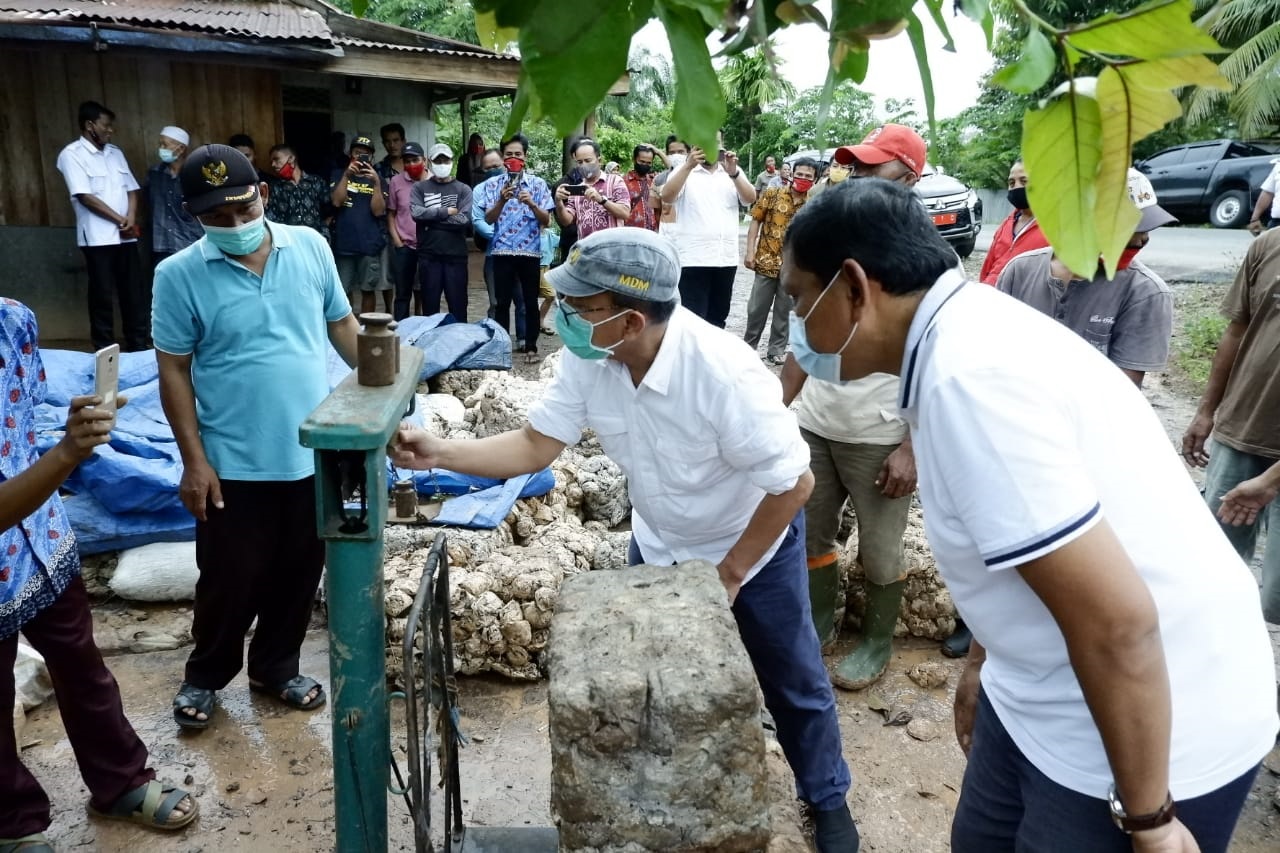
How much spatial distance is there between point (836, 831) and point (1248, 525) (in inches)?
74.4

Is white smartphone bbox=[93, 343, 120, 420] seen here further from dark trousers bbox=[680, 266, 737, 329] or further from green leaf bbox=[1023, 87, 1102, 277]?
dark trousers bbox=[680, 266, 737, 329]

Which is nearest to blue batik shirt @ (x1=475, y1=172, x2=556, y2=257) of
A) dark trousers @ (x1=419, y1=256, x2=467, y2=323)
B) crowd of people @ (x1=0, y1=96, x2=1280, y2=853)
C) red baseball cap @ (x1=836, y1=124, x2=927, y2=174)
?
dark trousers @ (x1=419, y1=256, x2=467, y2=323)

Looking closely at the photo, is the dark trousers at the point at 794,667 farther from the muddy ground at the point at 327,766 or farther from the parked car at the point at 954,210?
the parked car at the point at 954,210

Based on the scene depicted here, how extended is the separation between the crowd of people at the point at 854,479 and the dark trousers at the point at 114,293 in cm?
503

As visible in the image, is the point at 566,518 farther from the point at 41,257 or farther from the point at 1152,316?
the point at 41,257

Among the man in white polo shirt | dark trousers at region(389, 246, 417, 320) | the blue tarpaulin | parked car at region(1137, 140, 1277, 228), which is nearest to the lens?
the man in white polo shirt

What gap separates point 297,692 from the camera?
3.44 metres

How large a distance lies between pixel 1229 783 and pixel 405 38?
918 centimetres

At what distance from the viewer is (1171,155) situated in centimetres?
1677

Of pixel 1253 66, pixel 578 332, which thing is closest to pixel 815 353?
pixel 578 332

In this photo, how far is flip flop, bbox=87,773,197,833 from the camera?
2.80 meters

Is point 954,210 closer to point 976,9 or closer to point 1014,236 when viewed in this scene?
point 1014,236

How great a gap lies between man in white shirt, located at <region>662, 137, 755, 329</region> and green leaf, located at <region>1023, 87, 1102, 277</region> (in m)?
6.73

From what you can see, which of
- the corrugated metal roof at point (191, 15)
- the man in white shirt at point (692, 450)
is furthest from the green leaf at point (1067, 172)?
the corrugated metal roof at point (191, 15)
